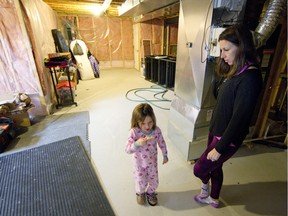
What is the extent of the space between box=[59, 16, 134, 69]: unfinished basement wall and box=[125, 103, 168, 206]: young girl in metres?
7.11

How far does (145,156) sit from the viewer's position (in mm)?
1191

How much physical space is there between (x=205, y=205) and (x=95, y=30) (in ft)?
24.9

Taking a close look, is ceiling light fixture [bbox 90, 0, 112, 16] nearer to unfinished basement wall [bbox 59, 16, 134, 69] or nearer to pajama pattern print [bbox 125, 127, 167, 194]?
unfinished basement wall [bbox 59, 16, 134, 69]

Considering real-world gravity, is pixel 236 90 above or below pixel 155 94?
above

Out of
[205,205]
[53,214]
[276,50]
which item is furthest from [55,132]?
[276,50]

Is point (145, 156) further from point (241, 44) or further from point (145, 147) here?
point (241, 44)

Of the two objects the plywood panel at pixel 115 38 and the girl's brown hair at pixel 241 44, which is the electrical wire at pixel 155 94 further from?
the plywood panel at pixel 115 38

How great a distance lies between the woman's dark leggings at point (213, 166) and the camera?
1.06 metres

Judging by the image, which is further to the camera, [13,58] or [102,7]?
[102,7]

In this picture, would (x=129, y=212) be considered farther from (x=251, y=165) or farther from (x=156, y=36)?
(x=156, y=36)

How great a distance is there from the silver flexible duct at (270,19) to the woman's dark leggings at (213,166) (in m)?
0.89

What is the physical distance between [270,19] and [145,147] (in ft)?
4.53

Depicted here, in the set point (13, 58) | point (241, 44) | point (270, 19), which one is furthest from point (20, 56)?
point (270, 19)

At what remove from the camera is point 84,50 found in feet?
19.8
